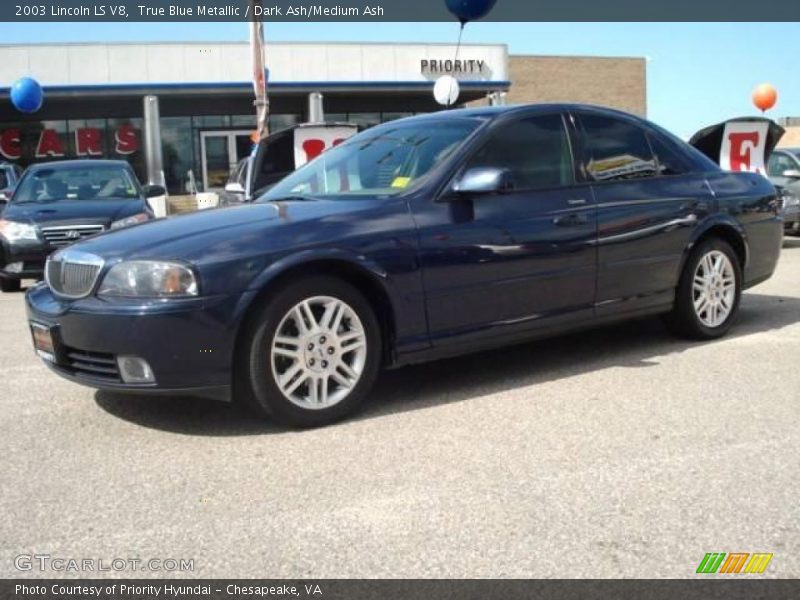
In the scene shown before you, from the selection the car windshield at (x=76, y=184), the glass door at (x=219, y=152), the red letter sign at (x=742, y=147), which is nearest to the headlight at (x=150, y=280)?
A: the car windshield at (x=76, y=184)

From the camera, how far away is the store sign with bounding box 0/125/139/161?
29.6 m

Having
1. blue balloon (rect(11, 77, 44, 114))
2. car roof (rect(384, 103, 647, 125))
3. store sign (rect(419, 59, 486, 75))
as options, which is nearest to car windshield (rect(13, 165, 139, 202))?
car roof (rect(384, 103, 647, 125))

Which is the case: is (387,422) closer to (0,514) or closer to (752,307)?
(0,514)

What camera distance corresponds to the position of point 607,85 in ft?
137

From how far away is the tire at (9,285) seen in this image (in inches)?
412

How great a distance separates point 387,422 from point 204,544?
1.53 metres

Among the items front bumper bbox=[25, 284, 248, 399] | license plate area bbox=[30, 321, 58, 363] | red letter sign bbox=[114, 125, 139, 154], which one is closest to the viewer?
front bumper bbox=[25, 284, 248, 399]

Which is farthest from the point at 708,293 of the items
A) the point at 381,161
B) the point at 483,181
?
the point at 381,161

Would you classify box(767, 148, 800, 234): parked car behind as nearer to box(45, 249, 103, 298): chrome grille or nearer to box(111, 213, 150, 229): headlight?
box(111, 213, 150, 229): headlight

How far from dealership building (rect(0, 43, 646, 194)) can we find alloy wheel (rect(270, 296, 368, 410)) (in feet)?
80.0

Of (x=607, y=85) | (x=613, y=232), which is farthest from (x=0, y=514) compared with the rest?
(x=607, y=85)

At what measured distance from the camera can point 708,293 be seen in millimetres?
6035

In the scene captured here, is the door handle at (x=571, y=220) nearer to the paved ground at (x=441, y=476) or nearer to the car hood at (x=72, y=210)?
the paved ground at (x=441, y=476)
